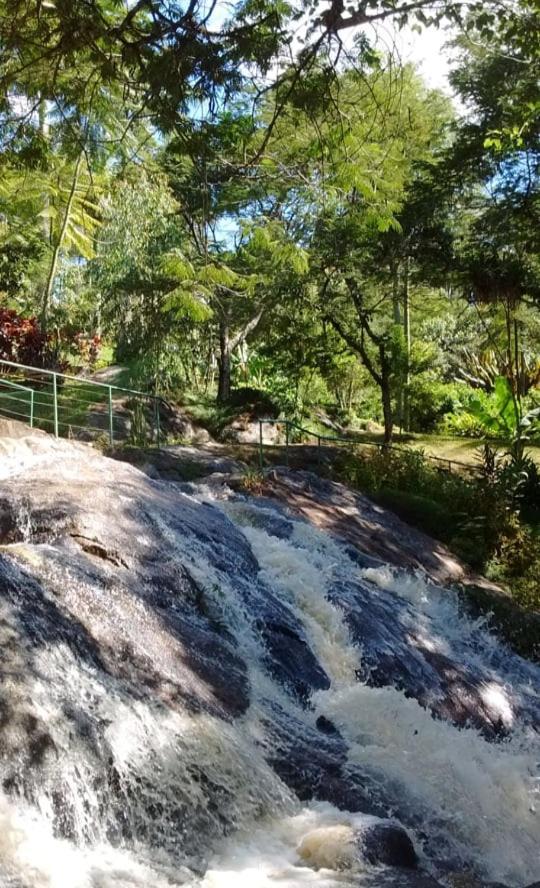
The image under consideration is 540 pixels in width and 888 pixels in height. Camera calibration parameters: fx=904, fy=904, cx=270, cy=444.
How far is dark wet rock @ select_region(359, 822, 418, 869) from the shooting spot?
5156mm

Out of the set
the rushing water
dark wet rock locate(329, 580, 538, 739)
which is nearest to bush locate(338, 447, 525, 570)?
dark wet rock locate(329, 580, 538, 739)

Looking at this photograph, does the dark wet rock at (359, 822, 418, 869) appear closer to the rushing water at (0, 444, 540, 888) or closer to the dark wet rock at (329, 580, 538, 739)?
the rushing water at (0, 444, 540, 888)

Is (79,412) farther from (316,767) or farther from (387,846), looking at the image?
(387,846)

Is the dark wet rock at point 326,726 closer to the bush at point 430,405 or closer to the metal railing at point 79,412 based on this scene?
the metal railing at point 79,412

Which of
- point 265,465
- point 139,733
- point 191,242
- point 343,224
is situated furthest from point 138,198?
point 139,733

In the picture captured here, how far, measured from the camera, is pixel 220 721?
616 cm

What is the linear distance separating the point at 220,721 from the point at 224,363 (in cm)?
1772

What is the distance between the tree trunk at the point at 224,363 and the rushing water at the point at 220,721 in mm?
12914

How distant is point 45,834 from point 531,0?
6.60 metres

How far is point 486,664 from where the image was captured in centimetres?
1072

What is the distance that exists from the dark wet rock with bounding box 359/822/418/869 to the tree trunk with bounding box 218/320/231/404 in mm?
17809

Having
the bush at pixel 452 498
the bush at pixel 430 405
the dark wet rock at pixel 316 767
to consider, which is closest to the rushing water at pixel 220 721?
the dark wet rock at pixel 316 767

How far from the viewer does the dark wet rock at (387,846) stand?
516 centimetres

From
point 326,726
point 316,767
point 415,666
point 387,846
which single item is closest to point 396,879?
point 387,846
